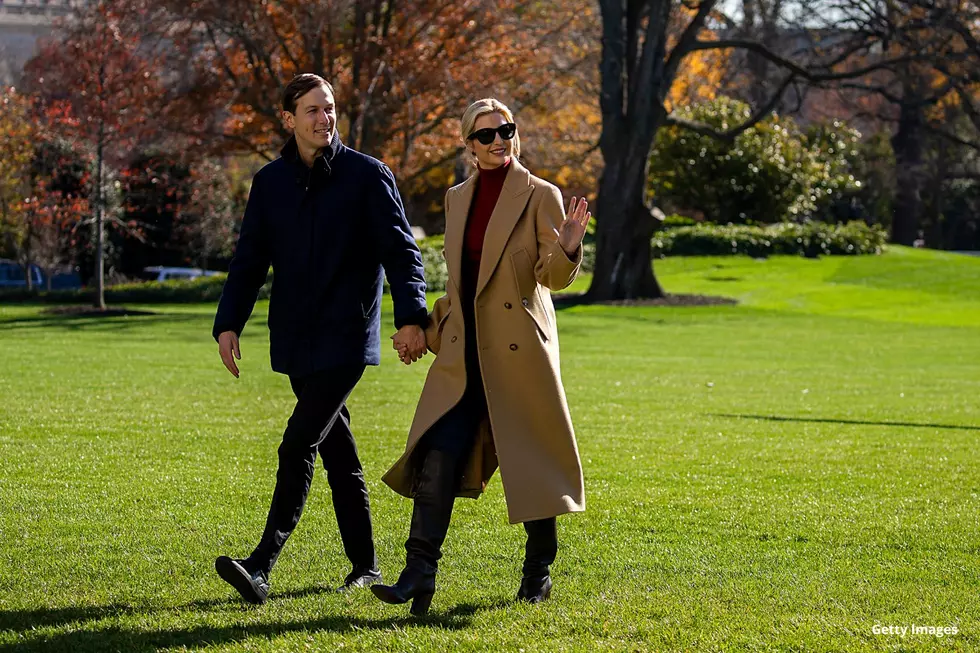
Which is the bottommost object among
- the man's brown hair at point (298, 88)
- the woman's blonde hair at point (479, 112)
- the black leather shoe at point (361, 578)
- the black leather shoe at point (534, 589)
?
the black leather shoe at point (361, 578)

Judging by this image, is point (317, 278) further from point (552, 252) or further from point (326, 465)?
point (552, 252)

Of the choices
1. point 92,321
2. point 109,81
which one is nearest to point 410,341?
point 92,321

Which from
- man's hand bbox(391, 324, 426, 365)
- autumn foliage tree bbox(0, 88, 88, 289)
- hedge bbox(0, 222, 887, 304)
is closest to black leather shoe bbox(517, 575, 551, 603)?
man's hand bbox(391, 324, 426, 365)

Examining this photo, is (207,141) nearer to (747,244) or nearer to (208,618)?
(747,244)

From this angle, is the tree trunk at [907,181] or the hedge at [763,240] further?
the tree trunk at [907,181]

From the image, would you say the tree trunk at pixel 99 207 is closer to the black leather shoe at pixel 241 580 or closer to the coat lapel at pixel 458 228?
the coat lapel at pixel 458 228

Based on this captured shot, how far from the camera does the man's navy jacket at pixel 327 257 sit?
5480mm

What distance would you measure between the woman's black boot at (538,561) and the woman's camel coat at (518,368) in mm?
127

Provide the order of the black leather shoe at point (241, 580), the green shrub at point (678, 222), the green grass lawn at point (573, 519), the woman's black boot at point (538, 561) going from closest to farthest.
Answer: the green grass lawn at point (573, 519) < the black leather shoe at point (241, 580) < the woman's black boot at point (538, 561) < the green shrub at point (678, 222)

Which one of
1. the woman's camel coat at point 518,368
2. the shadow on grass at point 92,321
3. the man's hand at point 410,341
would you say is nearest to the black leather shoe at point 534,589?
the woman's camel coat at point 518,368

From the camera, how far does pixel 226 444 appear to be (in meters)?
10.1

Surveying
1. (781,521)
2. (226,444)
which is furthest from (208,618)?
(226,444)

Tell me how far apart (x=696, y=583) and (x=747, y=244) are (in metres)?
36.1

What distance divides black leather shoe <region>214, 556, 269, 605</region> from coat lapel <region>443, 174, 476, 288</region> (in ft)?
4.41
